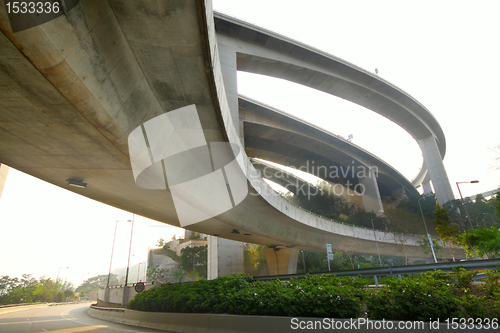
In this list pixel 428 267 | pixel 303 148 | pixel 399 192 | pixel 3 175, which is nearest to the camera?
pixel 428 267

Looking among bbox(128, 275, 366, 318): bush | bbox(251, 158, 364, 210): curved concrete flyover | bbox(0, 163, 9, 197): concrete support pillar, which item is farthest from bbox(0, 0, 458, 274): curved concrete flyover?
bbox(251, 158, 364, 210): curved concrete flyover

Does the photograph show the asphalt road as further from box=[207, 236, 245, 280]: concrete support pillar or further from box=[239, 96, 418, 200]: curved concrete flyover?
box=[239, 96, 418, 200]: curved concrete flyover

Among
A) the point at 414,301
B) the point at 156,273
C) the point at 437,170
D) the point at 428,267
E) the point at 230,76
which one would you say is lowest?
the point at 414,301

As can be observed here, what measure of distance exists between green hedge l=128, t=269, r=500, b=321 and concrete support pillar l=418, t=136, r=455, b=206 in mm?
57497

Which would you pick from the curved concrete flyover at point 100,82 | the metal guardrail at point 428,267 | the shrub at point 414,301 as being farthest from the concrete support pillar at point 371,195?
the shrub at point 414,301

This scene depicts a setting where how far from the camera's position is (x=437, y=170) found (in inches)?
2149

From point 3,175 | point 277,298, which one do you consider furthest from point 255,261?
point 277,298

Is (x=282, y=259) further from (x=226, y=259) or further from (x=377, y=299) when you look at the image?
(x=377, y=299)

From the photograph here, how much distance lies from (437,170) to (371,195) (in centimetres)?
1351

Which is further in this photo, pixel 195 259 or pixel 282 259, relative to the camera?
pixel 195 259

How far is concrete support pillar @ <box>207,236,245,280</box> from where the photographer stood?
116ft

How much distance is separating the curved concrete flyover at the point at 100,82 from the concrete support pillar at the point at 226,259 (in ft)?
87.6

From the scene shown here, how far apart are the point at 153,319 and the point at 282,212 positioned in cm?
1112

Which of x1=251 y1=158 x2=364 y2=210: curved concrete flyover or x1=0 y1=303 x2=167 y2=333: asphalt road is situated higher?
x1=251 y1=158 x2=364 y2=210: curved concrete flyover
